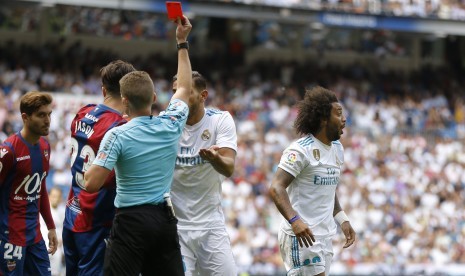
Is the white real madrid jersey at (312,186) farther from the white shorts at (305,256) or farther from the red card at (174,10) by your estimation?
the red card at (174,10)

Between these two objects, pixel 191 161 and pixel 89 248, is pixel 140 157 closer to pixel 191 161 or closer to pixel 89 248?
pixel 89 248

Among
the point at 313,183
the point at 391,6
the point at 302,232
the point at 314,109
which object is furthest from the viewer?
the point at 391,6

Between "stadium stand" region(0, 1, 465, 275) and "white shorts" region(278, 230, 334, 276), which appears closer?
"white shorts" region(278, 230, 334, 276)

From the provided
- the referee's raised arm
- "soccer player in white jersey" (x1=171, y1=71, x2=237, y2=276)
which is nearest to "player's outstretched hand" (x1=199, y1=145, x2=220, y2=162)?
the referee's raised arm

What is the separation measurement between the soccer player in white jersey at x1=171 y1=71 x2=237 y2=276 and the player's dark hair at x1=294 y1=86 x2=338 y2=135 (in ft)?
2.70

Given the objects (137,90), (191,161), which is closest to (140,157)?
(137,90)

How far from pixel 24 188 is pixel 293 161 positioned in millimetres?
2251

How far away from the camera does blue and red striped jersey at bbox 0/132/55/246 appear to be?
740 centimetres

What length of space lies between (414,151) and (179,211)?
1886cm

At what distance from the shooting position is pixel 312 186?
7.80 meters

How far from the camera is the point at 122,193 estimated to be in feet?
20.0

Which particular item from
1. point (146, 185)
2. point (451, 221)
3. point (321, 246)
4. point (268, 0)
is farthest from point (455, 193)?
point (146, 185)

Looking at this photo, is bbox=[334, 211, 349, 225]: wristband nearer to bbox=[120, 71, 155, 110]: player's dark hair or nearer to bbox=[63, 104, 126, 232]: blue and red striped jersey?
bbox=[63, 104, 126, 232]: blue and red striped jersey

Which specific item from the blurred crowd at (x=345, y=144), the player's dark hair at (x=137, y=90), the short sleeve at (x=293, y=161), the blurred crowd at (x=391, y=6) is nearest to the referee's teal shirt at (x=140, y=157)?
the player's dark hair at (x=137, y=90)
